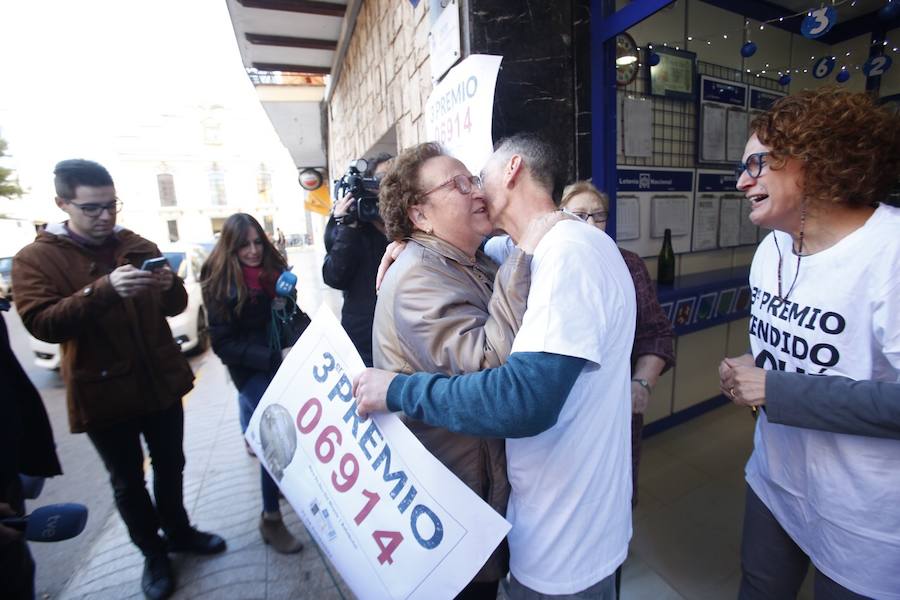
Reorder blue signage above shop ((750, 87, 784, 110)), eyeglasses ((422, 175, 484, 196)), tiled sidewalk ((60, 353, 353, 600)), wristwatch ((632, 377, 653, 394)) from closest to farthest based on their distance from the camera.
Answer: eyeglasses ((422, 175, 484, 196)) → wristwatch ((632, 377, 653, 394)) → tiled sidewalk ((60, 353, 353, 600)) → blue signage above shop ((750, 87, 784, 110))

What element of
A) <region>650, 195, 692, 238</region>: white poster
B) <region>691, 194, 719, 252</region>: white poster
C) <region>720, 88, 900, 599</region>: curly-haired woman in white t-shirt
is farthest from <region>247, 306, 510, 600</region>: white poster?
<region>691, 194, 719, 252</region>: white poster

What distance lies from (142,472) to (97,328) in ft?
2.21

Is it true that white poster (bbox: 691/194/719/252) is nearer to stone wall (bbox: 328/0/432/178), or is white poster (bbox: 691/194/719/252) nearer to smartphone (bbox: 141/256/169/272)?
stone wall (bbox: 328/0/432/178)

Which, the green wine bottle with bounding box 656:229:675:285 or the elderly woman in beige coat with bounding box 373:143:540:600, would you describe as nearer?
the elderly woman in beige coat with bounding box 373:143:540:600

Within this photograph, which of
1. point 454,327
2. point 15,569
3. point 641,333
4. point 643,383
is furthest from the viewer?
point 641,333

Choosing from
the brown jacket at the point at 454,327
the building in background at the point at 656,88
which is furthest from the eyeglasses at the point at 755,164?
the building in background at the point at 656,88

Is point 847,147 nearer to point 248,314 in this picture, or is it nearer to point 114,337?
point 248,314

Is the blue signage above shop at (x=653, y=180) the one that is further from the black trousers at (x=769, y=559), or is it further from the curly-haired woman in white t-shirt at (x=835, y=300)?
the black trousers at (x=769, y=559)

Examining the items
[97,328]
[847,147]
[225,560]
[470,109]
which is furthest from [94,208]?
[847,147]

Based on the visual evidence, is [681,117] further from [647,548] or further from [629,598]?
[629,598]

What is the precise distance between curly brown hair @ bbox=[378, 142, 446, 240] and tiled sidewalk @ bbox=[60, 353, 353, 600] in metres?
1.63

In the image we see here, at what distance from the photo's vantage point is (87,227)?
1.78 meters

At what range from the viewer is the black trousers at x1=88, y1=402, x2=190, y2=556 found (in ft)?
6.05

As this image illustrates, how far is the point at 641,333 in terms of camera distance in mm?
1630
